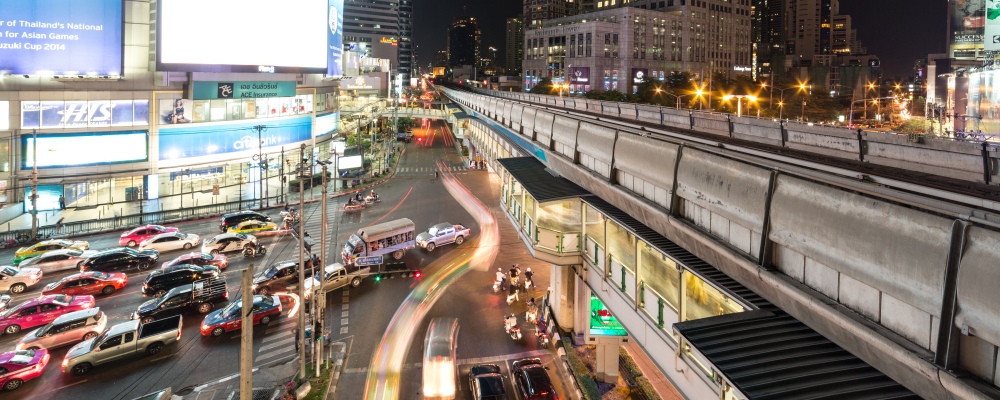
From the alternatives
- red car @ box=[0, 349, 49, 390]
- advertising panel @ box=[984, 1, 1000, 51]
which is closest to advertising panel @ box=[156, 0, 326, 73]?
red car @ box=[0, 349, 49, 390]

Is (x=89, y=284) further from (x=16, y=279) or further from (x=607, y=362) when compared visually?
(x=607, y=362)

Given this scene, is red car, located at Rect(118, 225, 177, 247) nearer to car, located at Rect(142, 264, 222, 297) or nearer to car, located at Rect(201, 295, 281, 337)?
car, located at Rect(142, 264, 222, 297)

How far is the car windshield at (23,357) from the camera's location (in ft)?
65.1

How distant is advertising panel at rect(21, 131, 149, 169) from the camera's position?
135ft

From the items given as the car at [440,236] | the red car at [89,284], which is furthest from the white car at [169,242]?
the car at [440,236]

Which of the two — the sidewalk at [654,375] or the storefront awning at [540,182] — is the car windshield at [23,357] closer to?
the storefront awning at [540,182]

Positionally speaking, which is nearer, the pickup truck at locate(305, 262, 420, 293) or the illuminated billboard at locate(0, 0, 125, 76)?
the pickup truck at locate(305, 262, 420, 293)

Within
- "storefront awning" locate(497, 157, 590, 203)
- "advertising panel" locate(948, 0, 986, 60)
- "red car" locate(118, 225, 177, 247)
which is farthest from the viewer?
"advertising panel" locate(948, 0, 986, 60)

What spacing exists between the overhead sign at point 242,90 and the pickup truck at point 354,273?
28418mm

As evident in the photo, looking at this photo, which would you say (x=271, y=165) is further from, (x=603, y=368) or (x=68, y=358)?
(x=603, y=368)

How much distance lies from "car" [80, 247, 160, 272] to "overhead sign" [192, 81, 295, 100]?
21282mm

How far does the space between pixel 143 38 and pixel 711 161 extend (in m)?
49.9

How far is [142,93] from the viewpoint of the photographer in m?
46.0

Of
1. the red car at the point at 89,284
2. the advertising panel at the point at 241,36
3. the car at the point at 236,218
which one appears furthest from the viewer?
the advertising panel at the point at 241,36
